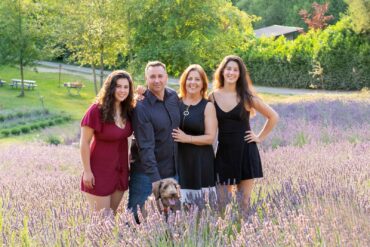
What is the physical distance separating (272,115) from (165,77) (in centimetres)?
111

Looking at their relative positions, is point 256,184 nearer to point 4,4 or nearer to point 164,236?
point 164,236

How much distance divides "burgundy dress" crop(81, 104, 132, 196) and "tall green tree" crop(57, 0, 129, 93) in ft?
63.2

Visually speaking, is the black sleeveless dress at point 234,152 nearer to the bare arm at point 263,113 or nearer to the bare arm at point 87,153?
the bare arm at point 263,113

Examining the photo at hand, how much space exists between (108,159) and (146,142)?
0.40m

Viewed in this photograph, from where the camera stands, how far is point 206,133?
14.5 feet

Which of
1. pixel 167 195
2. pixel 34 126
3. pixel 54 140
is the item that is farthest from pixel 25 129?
pixel 167 195

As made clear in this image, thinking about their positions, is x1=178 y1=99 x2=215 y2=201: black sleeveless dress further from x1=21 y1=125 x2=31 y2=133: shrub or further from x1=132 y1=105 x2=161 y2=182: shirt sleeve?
x1=21 y1=125 x2=31 y2=133: shrub

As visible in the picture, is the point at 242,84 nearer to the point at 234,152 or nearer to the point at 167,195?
the point at 234,152

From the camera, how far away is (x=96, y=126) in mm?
4176

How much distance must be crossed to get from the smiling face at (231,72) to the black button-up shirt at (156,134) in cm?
48

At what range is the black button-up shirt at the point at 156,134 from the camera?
13.4 feet

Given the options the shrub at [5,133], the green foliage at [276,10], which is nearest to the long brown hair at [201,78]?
the shrub at [5,133]

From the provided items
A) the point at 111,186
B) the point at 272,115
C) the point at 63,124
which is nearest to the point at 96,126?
the point at 111,186

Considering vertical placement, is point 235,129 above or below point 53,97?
above
